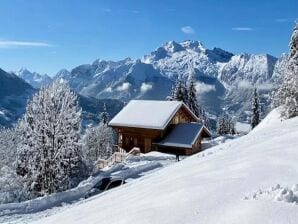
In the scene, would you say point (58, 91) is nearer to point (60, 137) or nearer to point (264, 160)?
point (60, 137)

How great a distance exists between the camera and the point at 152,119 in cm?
5491

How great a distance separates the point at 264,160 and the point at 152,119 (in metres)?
41.7

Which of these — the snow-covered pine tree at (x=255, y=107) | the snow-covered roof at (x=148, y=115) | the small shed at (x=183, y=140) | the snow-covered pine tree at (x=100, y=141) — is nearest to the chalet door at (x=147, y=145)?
the small shed at (x=183, y=140)

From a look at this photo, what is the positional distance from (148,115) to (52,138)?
68.7 feet

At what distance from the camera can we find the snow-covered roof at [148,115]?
53844 millimetres

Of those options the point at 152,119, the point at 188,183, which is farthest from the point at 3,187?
the point at 188,183

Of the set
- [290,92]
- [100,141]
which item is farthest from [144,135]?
[100,141]

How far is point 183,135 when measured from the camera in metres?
52.7

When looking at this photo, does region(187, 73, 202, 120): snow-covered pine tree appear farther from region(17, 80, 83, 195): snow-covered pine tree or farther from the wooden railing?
region(17, 80, 83, 195): snow-covered pine tree

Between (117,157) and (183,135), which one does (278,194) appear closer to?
(117,157)

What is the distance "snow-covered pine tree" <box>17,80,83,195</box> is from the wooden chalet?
14.8 metres

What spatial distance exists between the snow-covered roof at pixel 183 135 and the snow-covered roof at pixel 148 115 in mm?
Answer: 1731

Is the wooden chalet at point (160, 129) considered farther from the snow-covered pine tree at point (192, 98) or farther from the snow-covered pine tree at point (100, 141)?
the snow-covered pine tree at point (100, 141)

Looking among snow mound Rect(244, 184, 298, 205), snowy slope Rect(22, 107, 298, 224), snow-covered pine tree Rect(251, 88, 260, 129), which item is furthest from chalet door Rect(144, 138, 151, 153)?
snow-covered pine tree Rect(251, 88, 260, 129)
